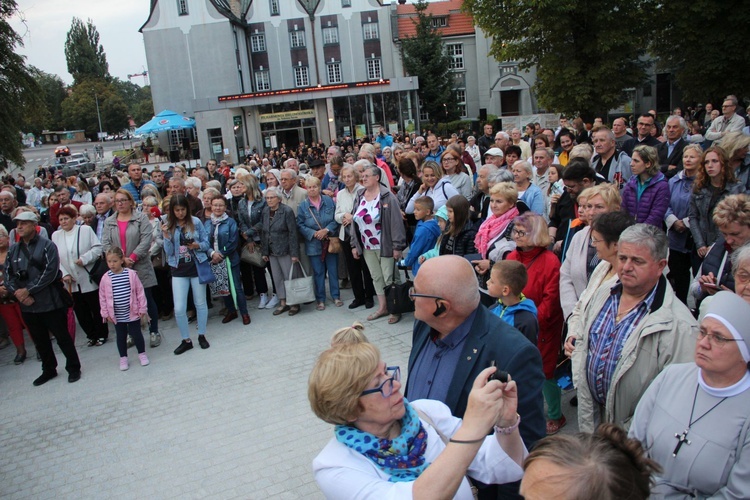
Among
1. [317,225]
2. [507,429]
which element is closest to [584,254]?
[507,429]

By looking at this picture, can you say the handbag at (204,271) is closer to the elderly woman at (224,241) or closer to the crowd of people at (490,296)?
the crowd of people at (490,296)

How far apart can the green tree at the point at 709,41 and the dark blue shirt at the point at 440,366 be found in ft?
70.4

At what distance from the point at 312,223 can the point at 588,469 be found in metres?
6.81

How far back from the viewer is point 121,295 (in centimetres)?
658

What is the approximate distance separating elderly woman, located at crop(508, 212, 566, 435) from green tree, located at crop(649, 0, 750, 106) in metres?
19.4

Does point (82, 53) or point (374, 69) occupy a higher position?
point (82, 53)

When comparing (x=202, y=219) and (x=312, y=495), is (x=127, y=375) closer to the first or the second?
(x=202, y=219)

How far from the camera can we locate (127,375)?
6746mm

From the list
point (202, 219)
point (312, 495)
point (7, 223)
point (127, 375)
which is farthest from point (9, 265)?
point (312, 495)

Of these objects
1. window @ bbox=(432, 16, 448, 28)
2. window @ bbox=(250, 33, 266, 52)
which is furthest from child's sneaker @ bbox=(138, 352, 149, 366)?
window @ bbox=(432, 16, 448, 28)

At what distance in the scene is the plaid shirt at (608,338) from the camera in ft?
10.4

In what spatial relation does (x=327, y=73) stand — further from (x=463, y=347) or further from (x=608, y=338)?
(x=463, y=347)

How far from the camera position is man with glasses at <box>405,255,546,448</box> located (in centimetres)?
252

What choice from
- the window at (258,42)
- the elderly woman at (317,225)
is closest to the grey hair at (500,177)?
the elderly woman at (317,225)
